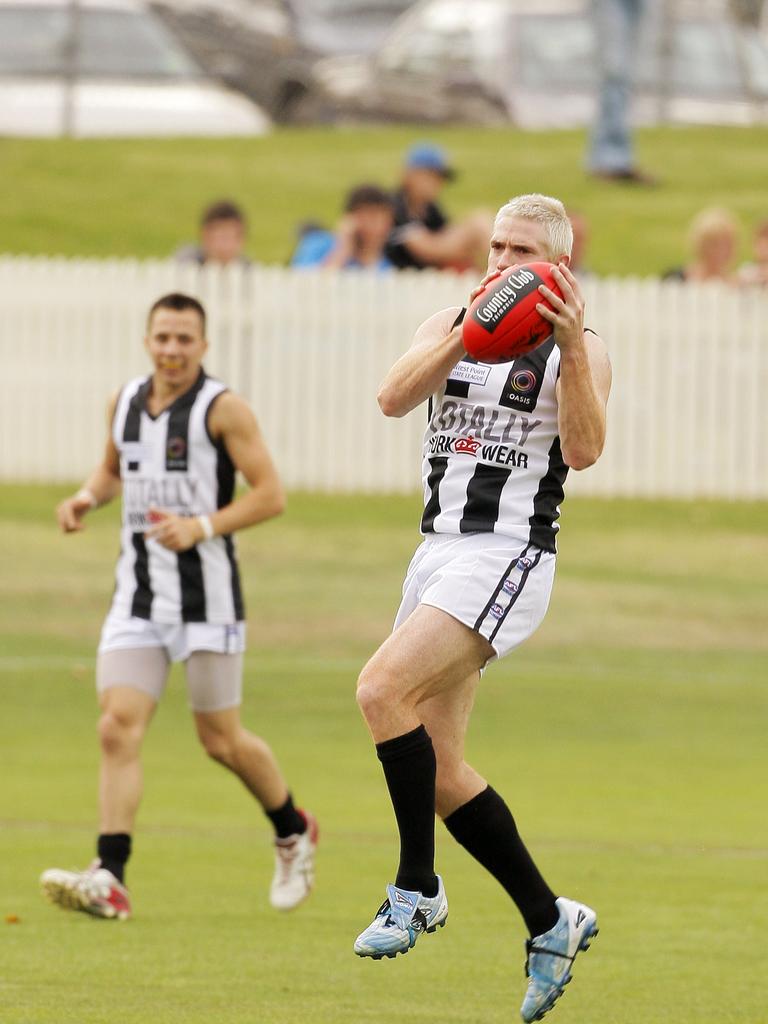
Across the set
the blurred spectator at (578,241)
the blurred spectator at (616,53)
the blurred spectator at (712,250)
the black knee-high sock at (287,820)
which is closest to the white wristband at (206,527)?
the black knee-high sock at (287,820)

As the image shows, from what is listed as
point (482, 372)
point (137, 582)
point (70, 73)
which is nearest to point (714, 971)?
point (482, 372)

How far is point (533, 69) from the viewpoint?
31000mm

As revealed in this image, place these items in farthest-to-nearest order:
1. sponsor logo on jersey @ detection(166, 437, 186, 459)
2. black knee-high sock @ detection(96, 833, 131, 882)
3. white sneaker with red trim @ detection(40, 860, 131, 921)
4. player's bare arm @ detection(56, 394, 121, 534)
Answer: player's bare arm @ detection(56, 394, 121, 534), sponsor logo on jersey @ detection(166, 437, 186, 459), black knee-high sock @ detection(96, 833, 131, 882), white sneaker with red trim @ detection(40, 860, 131, 921)

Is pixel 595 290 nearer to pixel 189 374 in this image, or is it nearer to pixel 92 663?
pixel 92 663

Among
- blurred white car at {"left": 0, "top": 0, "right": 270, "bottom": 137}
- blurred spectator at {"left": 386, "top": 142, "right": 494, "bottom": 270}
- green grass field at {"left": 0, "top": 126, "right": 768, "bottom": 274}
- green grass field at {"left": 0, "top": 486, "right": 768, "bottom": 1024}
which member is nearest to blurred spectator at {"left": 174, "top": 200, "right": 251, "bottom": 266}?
blurred spectator at {"left": 386, "top": 142, "right": 494, "bottom": 270}

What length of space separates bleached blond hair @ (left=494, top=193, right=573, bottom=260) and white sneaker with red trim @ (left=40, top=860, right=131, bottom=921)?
319cm

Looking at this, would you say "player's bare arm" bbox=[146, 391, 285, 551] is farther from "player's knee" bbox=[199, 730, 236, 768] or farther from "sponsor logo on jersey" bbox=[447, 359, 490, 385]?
"sponsor logo on jersey" bbox=[447, 359, 490, 385]

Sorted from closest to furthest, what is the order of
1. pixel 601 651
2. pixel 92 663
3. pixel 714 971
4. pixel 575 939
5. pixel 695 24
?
pixel 575 939 < pixel 714 971 < pixel 92 663 < pixel 601 651 < pixel 695 24

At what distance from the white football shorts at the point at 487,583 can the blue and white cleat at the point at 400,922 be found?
0.74m

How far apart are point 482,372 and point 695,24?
2573 centimetres

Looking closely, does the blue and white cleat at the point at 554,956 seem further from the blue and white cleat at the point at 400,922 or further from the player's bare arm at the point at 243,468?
the player's bare arm at the point at 243,468

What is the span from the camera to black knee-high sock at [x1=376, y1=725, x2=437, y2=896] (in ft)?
21.0

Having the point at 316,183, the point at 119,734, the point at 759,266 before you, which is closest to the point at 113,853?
the point at 119,734

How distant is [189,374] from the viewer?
9266 millimetres
